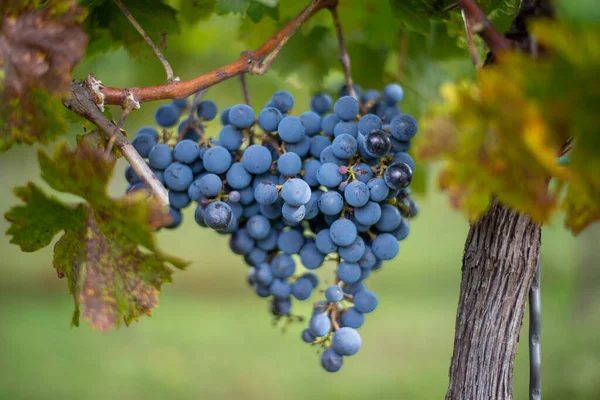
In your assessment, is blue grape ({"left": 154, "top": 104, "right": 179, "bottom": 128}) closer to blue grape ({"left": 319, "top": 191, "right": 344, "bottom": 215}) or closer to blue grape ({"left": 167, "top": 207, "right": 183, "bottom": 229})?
blue grape ({"left": 167, "top": 207, "right": 183, "bottom": 229})

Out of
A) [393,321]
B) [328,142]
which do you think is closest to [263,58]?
[328,142]

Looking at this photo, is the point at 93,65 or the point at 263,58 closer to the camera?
the point at 263,58

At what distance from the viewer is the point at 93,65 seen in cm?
86

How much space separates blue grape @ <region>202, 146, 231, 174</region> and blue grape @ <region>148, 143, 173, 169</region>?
58 millimetres

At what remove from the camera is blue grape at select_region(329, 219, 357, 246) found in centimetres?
60

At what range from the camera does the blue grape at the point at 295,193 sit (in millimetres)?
571

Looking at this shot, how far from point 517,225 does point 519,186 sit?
0.61 ft

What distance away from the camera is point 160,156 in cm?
66

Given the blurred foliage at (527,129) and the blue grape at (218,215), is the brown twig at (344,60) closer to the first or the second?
the blue grape at (218,215)

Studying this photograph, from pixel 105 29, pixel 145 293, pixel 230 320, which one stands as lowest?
pixel 145 293

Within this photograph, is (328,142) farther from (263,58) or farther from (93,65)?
(93,65)

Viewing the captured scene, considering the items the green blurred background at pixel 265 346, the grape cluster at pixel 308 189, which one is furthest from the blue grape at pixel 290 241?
the green blurred background at pixel 265 346

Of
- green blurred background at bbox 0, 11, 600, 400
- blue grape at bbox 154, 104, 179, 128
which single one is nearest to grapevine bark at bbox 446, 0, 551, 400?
blue grape at bbox 154, 104, 179, 128

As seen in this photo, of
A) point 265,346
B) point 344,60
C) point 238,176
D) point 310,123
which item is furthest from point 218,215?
point 265,346
